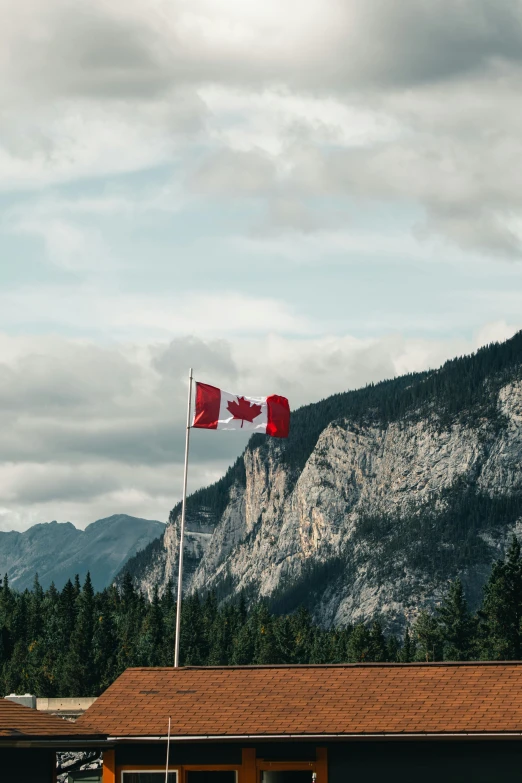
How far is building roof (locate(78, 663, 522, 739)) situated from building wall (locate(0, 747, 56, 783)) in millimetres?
2343

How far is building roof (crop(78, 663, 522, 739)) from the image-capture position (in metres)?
36.4

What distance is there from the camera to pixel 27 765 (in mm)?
34531

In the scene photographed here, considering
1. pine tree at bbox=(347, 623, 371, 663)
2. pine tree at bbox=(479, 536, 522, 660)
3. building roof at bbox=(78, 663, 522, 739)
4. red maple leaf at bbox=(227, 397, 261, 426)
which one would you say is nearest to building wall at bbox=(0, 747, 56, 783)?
building roof at bbox=(78, 663, 522, 739)

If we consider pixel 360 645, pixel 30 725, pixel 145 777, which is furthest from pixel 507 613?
pixel 30 725

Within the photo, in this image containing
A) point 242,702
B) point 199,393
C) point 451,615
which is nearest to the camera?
point 242,702

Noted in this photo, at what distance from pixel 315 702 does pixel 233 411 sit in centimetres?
1476

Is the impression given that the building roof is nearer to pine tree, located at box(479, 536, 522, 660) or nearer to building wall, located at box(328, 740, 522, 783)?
building wall, located at box(328, 740, 522, 783)

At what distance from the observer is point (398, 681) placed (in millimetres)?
38906

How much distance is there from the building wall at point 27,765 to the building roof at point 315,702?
7.69ft

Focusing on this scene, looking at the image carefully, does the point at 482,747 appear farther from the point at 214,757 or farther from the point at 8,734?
the point at 8,734

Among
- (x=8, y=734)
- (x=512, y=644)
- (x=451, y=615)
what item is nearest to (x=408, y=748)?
(x=8, y=734)

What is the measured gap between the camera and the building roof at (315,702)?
36.4 m

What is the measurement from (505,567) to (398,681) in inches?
3557

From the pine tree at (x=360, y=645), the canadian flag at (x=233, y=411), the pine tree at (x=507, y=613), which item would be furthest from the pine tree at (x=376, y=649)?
the canadian flag at (x=233, y=411)
